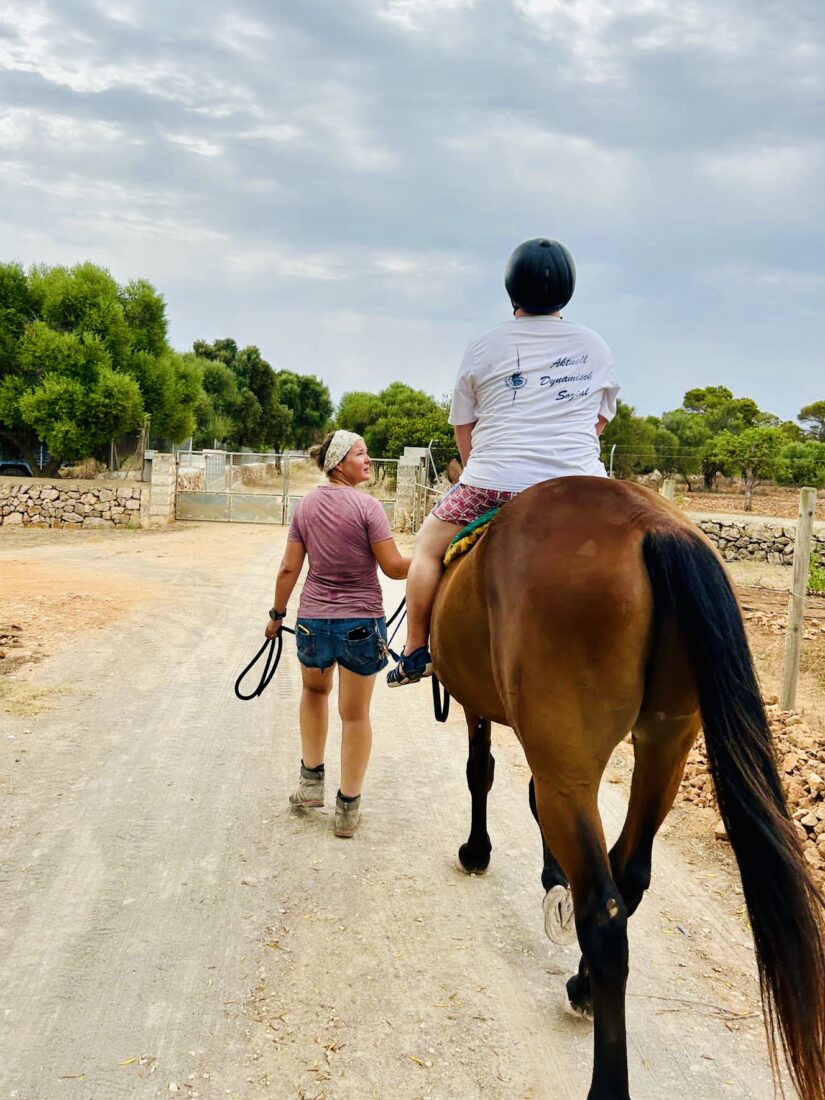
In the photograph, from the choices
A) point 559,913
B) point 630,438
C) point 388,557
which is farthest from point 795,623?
point 630,438

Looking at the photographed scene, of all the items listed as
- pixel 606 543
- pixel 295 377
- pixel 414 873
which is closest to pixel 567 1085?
pixel 414 873

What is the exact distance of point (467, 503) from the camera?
9.91 ft

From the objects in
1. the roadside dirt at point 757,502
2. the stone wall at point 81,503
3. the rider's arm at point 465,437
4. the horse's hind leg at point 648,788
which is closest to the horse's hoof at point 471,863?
the horse's hind leg at point 648,788

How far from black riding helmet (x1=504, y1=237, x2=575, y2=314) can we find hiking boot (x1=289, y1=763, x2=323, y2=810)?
2.66 m

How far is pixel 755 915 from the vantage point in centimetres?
221

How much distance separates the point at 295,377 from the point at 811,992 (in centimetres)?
5931

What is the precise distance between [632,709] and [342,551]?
84.4 inches

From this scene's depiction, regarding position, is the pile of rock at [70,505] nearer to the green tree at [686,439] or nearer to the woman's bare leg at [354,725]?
the woman's bare leg at [354,725]

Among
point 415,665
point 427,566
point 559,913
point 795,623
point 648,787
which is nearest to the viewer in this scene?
point 648,787

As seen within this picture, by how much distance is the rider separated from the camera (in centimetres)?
287

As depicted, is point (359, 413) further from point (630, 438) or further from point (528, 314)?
point (528, 314)

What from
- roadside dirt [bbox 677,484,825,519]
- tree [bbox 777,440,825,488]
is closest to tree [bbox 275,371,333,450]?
roadside dirt [bbox 677,484,825,519]

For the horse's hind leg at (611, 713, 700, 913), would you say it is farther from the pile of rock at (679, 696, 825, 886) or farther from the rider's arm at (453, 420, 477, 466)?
→ the pile of rock at (679, 696, 825, 886)

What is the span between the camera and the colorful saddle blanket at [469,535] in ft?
9.62
